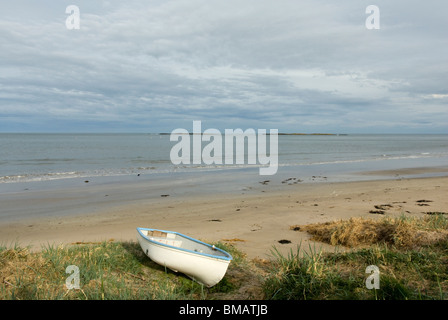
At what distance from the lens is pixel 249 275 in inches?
230

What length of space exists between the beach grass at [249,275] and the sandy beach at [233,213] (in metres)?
0.98

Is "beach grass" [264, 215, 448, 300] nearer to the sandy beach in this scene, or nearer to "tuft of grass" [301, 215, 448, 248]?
"tuft of grass" [301, 215, 448, 248]

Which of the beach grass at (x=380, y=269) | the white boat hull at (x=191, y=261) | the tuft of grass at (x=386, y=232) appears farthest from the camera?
the tuft of grass at (x=386, y=232)

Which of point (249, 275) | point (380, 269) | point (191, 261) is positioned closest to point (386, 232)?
point (380, 269)

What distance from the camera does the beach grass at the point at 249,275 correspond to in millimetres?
4512

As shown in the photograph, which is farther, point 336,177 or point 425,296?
point 336,177

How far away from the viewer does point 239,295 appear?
516 cm

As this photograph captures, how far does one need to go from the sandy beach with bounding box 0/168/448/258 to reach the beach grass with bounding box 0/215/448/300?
98 centimetres

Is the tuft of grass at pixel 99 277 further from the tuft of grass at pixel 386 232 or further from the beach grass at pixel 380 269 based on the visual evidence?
the tuft of grass at pixel 386 232

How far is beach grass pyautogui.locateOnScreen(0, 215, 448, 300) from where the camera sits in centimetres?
451

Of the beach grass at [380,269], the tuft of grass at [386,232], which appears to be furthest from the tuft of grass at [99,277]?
the tuft of grass at [386,232]
